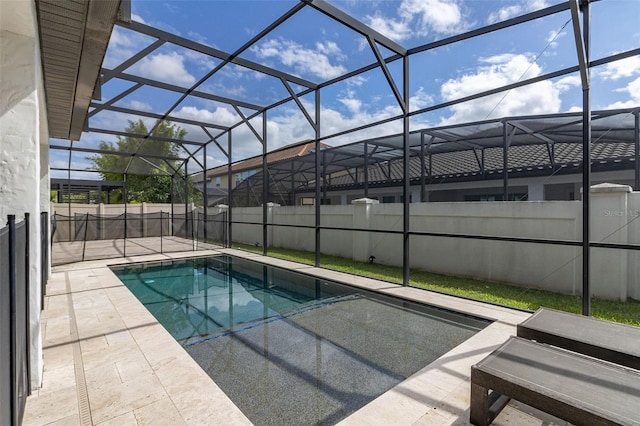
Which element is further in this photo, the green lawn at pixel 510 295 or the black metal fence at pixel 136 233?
the black metal fence at pixel 136 233

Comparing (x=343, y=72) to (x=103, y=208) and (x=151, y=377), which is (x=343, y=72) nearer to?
(x=151, y=377)

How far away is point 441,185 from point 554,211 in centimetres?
657

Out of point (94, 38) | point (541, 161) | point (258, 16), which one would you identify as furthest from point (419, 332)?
point (541, 161)

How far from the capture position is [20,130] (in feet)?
7.84

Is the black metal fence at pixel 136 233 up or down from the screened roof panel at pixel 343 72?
down

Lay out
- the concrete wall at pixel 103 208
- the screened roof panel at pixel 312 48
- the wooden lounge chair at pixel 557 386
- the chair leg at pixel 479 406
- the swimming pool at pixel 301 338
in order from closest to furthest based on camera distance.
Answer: the wooden lounge chair at pixel 557 386 < the chair leg at pixel 479 406 < the swimming pool at pixel 301 338 < the screened roof panel at pixel 312 48 < the concrete wall at pixel 103 208

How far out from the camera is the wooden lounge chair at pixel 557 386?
5.28 ft

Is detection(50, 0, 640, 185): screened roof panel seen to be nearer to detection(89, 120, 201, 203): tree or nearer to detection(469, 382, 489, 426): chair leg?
detection(89, 120, 201, 203): tree

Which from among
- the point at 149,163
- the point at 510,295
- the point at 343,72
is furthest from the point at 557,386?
the point at 149,163

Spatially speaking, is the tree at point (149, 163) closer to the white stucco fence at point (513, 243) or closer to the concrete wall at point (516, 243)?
the white stucco fence at point (513, 243)

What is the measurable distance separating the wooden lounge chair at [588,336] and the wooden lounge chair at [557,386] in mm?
248

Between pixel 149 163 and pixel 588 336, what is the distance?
14411 mm

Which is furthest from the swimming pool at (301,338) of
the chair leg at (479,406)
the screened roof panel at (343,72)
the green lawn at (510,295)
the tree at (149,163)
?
the tree at (149,163)

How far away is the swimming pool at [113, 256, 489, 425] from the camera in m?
2.52
